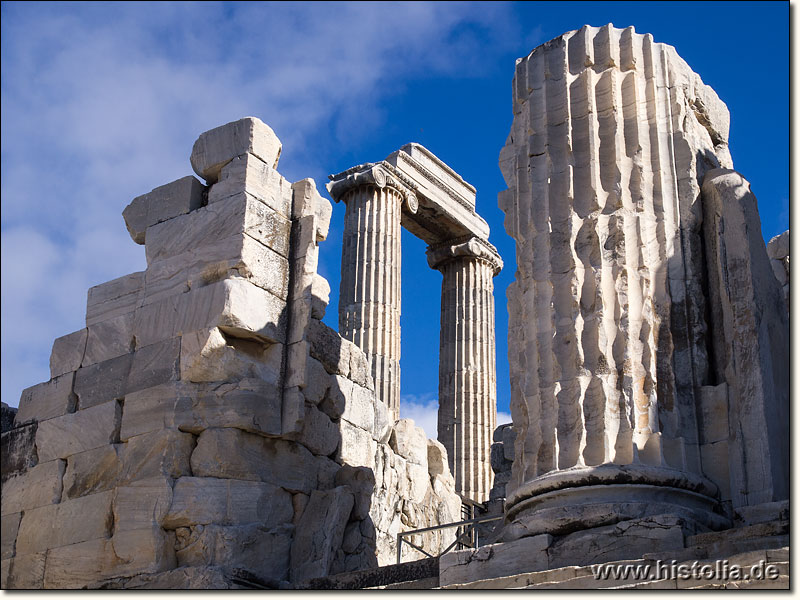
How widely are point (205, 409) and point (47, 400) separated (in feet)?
7.05

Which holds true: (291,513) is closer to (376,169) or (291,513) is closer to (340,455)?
(340,455)

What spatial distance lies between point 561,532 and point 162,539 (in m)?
3.51

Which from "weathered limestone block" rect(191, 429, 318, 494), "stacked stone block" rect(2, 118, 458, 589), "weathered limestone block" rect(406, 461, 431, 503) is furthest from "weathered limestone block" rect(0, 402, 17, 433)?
"weathered limestone block" rect(406, 461, 431, 503)

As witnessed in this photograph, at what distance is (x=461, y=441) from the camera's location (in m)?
22.4

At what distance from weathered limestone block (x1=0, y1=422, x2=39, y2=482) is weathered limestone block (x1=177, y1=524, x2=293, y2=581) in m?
2.39

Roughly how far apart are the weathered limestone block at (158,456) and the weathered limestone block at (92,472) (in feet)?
0.42

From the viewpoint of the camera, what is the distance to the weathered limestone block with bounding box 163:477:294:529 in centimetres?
1048

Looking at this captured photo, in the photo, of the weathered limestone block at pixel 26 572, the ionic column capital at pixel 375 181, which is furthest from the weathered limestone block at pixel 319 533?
the ionic column capital at pixel 375 181

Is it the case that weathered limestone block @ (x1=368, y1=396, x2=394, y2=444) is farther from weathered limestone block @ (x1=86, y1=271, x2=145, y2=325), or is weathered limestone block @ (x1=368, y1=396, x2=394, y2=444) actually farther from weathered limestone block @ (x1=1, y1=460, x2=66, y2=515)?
weathered limestone block @ (x1=1, y1=460, x2=66, y2=515)

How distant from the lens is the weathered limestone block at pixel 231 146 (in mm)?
12352

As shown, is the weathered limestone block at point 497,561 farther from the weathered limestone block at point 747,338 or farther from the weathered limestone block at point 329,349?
the weathered limestone block at point 329,349

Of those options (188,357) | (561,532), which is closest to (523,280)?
(561,532)

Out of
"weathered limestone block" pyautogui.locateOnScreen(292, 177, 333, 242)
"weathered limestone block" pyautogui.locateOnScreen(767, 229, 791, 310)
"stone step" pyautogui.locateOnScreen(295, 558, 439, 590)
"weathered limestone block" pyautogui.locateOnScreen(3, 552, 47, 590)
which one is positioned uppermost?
"weathered limestone block" pyautogui.locateOnScreen(767, 229, 791, 310)

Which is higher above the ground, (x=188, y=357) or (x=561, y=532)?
(x=188, y=357)
